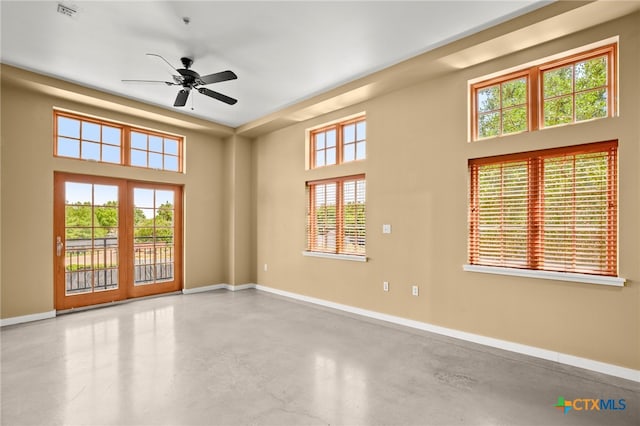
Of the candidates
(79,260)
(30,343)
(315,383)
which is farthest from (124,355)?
(79,260)

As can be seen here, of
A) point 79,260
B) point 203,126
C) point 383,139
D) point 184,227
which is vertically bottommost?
point 79,260

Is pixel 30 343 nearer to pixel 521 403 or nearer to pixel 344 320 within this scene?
pixel 344 320

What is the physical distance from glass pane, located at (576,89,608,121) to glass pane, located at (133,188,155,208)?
6103 millimetres

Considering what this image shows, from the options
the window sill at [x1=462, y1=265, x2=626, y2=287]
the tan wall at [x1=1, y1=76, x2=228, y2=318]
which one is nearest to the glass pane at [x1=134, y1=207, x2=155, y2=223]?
the tan wall at [x1=1, y1=76, x2=228, y2=318]

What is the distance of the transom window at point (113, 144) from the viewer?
4.74 m

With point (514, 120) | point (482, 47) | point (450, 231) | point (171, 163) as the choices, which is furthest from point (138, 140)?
point (514, 120)

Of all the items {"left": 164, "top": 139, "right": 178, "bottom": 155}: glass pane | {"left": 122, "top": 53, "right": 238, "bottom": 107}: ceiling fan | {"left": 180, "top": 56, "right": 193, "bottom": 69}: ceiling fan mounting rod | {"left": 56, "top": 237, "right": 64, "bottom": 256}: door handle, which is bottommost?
{"left": 56, "top": 237, "right": 64, "bottom": 256}: door handle

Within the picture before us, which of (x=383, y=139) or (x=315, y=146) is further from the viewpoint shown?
(x=315, y=146)

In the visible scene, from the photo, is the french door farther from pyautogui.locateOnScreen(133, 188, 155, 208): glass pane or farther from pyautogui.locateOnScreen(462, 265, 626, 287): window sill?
pyautogui.locateOnScreen(462, 265, 626, 287): window sill

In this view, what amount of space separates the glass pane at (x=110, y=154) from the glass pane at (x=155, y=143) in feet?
1.80

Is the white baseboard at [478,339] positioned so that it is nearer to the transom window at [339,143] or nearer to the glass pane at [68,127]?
the transom window at [339,143]

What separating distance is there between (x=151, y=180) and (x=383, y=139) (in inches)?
158

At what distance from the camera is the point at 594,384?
2654 mm

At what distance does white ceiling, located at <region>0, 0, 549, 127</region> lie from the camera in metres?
2.79
